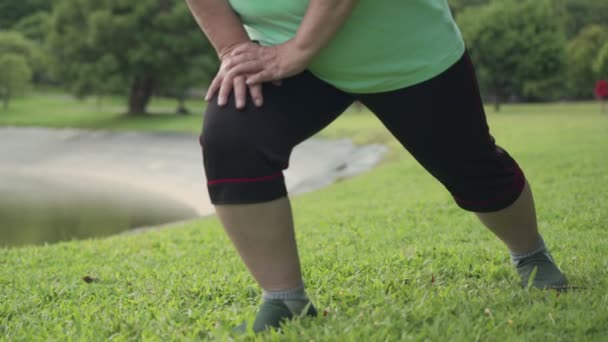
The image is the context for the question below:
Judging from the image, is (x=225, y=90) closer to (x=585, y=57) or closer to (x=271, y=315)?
(x=271, y=315)

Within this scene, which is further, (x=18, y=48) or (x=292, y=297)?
(x=18, y=48)

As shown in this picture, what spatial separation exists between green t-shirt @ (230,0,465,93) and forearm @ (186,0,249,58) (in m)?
0.04

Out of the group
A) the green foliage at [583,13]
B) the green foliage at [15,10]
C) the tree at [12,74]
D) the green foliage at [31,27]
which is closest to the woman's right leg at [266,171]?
the tree at [12,74]

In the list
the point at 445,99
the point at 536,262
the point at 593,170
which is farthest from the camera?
the point at 593,170

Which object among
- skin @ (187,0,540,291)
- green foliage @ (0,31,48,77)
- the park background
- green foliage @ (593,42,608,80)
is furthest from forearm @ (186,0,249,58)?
green foliage @ (0,31,48,77)

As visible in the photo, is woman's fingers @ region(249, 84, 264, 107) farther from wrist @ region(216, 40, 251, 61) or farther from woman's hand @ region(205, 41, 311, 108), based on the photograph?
wrist @ region(216, 40, 251, 61)

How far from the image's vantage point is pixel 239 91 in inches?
74.0

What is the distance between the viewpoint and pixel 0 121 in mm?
33094

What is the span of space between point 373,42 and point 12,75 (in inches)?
1601

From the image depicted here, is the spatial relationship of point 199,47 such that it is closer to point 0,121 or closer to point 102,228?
point 0,121

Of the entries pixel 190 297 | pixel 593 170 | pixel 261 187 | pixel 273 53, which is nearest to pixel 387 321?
pixel 261 187

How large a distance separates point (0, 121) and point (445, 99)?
113 feet

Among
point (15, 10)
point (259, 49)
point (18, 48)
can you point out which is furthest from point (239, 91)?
point (15, 10)

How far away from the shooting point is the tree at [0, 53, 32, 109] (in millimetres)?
38594
